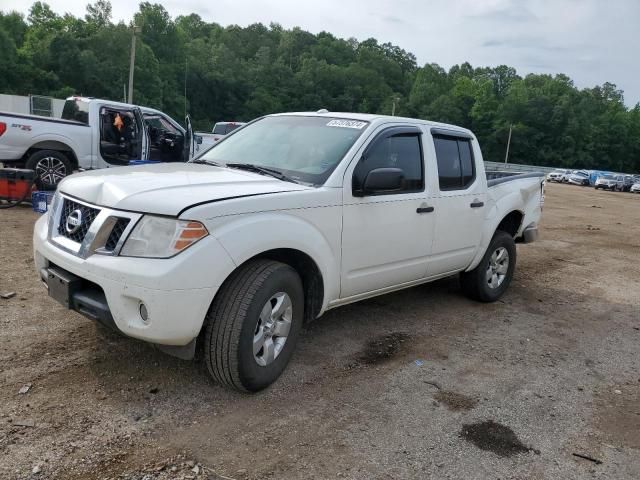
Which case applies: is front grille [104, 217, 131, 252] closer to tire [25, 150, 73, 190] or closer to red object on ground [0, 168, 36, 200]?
red object on ground [0, 168, 36, 200]

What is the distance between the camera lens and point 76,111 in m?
10.8

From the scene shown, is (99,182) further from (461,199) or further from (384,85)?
(384,85)

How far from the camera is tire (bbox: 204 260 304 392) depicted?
127 inches

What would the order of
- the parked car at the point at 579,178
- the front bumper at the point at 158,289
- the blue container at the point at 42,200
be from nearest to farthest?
1. the front bumper at the point at 158,289
2. the blue container at the point at 42,200
3. the parked car at the point at 579,178

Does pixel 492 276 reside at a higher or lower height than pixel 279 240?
lower

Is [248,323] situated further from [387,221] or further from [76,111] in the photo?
[76,111]

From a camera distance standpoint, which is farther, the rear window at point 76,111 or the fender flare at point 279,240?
the rear window at point 76,111

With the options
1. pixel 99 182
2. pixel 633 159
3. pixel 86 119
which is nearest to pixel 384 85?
pixel 633 159

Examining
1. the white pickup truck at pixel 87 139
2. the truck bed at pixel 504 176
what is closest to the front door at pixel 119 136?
the white pickup truck at pixel 87 139

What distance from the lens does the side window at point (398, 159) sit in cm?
416

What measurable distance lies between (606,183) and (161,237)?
53.3 metres

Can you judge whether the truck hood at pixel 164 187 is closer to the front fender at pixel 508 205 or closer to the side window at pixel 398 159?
the side window at pixel 398 159

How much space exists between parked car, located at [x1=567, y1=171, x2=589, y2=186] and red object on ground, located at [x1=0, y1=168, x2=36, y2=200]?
54067 mm

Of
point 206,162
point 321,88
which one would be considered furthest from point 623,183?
point 321,88
